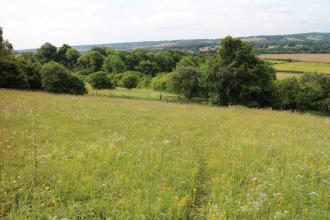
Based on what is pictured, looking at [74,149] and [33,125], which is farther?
[33,125]

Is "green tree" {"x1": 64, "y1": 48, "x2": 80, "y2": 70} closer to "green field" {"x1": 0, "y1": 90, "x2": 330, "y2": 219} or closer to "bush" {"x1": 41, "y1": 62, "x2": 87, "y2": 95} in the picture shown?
"bush" {"x1": 41, "y1": 62, "x2": 87, "y2": 95}

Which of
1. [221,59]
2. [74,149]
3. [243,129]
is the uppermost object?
[221,59]

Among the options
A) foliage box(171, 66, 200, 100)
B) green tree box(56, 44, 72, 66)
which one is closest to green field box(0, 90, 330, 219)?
foliage box(171, 66, 200, 100)

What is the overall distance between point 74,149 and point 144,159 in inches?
85.8

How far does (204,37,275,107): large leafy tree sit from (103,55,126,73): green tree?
68.9 m

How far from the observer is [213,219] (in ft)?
15.3

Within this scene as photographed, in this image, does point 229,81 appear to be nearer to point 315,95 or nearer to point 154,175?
point 315,95

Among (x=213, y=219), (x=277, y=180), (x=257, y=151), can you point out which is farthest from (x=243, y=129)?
(x=213, y=219)

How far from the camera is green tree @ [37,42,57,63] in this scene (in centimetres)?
9919

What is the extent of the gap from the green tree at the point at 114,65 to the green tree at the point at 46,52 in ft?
63.6

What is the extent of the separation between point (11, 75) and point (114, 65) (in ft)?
231

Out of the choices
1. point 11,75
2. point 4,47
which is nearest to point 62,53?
point 11,75

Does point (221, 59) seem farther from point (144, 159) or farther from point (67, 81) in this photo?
point (144, 159)

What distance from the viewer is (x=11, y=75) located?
3822 centimetres
